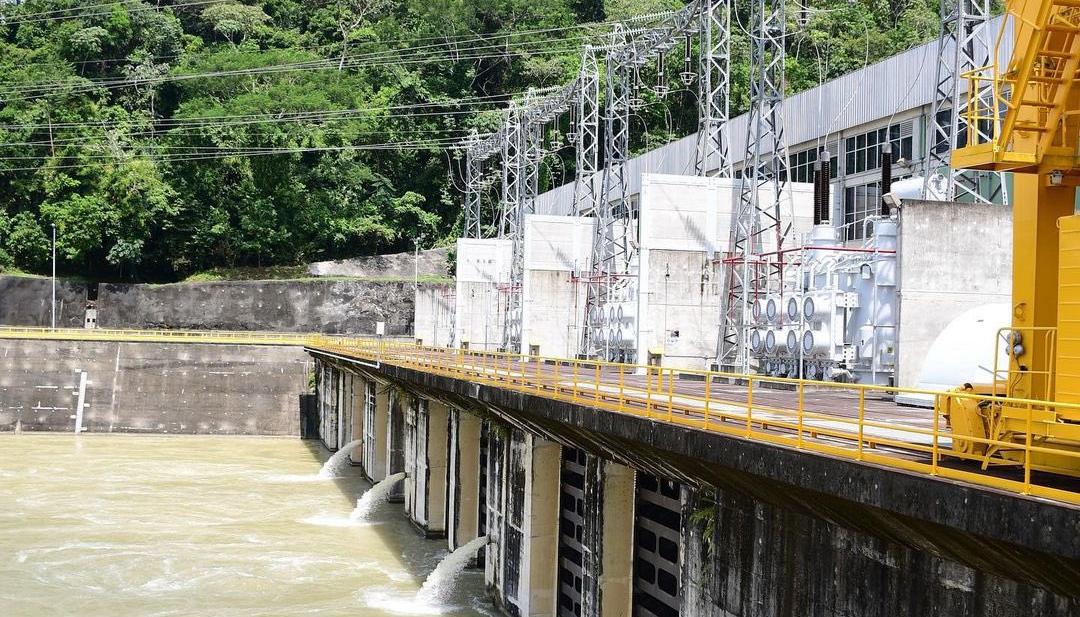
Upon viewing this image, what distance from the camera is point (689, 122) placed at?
93.2 meters

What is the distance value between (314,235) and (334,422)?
37.8 meters

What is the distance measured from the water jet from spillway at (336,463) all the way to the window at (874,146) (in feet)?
74.2

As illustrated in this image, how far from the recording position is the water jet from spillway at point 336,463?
42.8 metres

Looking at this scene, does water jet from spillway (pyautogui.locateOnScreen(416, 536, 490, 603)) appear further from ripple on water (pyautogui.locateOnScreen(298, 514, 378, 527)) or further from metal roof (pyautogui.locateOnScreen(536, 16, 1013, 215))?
metal roof (pyautogui.locateOnScreen(536, 16, 1013, 215))

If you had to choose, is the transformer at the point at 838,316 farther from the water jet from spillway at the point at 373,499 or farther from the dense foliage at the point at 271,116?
the dense foliage at the point at 271,116

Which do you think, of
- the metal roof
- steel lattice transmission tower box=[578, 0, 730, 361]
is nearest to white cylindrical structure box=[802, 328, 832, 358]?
the metal roof

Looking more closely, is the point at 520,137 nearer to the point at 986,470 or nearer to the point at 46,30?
the point at 986,470

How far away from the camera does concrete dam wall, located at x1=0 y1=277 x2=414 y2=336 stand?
75.4 metres

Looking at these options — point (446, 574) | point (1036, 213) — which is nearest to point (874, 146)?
point (446, 574)

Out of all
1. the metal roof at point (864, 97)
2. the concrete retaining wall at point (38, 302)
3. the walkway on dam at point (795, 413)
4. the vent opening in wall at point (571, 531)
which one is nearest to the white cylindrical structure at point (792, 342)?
the walkway on dam at point (795, 413)

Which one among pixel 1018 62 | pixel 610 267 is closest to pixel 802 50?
pixel 610 267

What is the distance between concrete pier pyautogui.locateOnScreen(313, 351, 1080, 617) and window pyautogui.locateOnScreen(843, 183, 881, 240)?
870 inches

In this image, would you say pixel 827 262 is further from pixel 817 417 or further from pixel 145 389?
pixel 145 389

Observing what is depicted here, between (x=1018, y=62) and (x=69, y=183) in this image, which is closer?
(x=1018, y=62)
